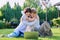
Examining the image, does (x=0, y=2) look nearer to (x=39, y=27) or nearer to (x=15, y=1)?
(x=15, y=1)

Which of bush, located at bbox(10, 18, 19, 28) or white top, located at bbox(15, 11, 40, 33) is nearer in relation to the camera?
white top, located at bbox(15, 11, 40, 33)

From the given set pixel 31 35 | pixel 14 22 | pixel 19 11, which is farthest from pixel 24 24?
pixel 19 11

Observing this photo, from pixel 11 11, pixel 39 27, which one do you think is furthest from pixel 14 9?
pixel 39 27

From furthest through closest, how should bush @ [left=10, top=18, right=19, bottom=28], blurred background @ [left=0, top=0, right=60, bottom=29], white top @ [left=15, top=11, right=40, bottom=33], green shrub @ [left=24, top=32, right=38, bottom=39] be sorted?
blurred background @ [left=0, top=0, right=60, bottom=29]
bush @ [left=10, top=18, right=19, bottom=28]
white top @ [left=15, top=11, right=40, bottom=33]
green shrub @ [left=24, top=32, right=38, bottom=39]

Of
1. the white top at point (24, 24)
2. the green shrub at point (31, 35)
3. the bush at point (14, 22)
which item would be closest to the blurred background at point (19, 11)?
the bush at point (14, 22)

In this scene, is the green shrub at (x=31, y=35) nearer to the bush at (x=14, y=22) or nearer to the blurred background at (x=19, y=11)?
the blurred background at (x=19, y=11)

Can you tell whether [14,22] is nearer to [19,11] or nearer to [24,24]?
[19,11]

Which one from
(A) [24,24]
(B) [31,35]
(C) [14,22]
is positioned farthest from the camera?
(C) [14,22]

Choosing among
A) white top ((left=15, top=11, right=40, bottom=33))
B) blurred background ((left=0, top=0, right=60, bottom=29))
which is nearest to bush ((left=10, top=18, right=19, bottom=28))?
blurred background ((left=0, top=0, right=60, bottom=29))

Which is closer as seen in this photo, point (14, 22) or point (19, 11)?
point (14, 22)

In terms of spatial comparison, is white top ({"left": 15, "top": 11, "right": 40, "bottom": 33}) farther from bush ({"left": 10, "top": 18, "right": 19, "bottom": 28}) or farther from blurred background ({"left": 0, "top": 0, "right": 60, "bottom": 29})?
bush ({"left": 10, "top": 18, "right": 19, "bottom": 28})

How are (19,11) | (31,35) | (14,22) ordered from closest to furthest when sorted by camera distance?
1. (31,35)
2. (14,22)
3. (19,11)

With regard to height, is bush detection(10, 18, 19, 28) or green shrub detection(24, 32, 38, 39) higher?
bush detection(10, 18, 19, 28)

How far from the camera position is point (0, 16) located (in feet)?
59.1
